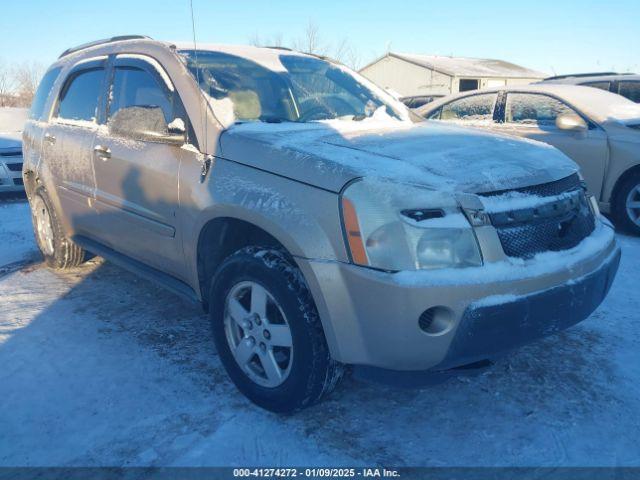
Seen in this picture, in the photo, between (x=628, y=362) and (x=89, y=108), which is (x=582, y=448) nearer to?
(x=628, y=362)

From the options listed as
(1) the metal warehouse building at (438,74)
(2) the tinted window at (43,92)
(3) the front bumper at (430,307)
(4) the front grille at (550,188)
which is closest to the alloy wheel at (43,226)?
(2) the tinted window at (43,92)

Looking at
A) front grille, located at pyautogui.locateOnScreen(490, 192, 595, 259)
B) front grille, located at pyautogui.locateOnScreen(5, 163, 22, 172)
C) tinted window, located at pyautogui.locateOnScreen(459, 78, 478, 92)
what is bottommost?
front grille, located at pyautogui.locateOnScreen(5, 163, 22, 172)

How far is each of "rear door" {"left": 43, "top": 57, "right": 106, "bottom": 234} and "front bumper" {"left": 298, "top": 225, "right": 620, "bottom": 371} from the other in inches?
92.1

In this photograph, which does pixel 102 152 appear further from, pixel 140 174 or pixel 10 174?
pixel 10 174

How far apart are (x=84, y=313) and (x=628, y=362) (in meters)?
3.55

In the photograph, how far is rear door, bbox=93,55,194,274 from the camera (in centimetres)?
313

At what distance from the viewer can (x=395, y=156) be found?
8.35 ft

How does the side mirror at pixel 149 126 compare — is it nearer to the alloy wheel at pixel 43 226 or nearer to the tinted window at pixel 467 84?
the alloy wheel at pixel 43 226

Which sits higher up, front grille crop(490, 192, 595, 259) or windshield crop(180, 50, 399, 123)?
windshield crop(180, 50, 399, 123)

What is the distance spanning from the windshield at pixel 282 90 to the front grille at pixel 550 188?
1.38 m

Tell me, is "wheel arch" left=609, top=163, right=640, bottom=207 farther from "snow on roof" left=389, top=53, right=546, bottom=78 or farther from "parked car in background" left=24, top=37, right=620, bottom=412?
"snow on roof" left=389, top=53, right=546, bottom=78

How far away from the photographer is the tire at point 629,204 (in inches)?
220

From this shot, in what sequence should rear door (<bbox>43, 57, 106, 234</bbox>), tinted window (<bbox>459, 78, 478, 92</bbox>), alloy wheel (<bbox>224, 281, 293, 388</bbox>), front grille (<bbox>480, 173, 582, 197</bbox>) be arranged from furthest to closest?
tinted window (<bbox>459, 78, 478, 92</bbox>), rear door (<bbox>43, 57, 106, 234</bbox>), alloy wheel (<bbox>224, 281, 293, 388</bbox>), front grille (<bbox>480, 173, 582, 197</bbox>)

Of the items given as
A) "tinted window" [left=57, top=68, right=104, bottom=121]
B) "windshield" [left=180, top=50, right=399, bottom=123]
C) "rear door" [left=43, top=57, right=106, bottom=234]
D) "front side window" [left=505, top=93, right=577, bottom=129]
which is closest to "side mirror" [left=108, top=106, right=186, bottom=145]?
"windshield" [left=180, top=50, right=399, bottom=123]
